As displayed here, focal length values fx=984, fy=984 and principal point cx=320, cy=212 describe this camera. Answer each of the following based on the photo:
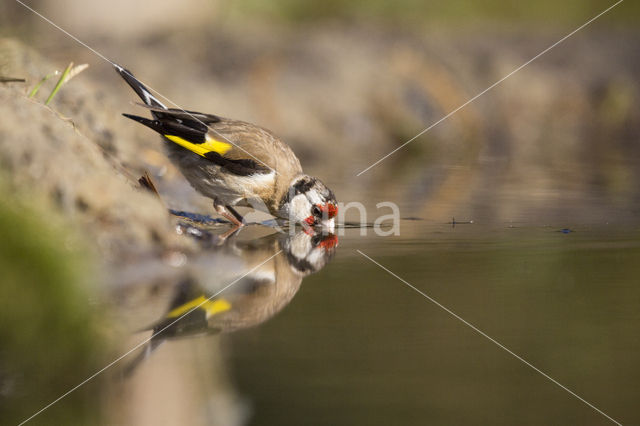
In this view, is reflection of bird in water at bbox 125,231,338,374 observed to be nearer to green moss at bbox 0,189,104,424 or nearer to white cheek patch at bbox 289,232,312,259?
white cheek patch at bbox 289,232,312,259

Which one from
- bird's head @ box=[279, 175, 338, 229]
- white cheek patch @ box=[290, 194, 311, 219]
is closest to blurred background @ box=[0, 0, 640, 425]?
bird's head @ box=[279, 175, 338, 229]

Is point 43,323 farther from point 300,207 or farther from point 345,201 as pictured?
point 345,201

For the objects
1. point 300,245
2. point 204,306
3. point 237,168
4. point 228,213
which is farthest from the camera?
point 228,213

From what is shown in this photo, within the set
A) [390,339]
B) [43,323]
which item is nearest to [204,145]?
[43,323]

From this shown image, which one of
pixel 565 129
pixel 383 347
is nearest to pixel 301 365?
pixel 383 347

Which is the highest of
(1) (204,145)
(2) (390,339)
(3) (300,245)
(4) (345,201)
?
(1) (204,145)

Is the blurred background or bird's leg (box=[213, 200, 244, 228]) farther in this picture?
bird's leg (box=[213, 200, 244, 228])

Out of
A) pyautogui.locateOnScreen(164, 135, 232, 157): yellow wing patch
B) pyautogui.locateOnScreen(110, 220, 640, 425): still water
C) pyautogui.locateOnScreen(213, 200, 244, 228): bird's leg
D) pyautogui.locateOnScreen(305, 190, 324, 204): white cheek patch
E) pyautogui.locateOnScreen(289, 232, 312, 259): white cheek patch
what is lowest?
pyautogui.locateOnScreen(110, 220, 640, 425): still water
